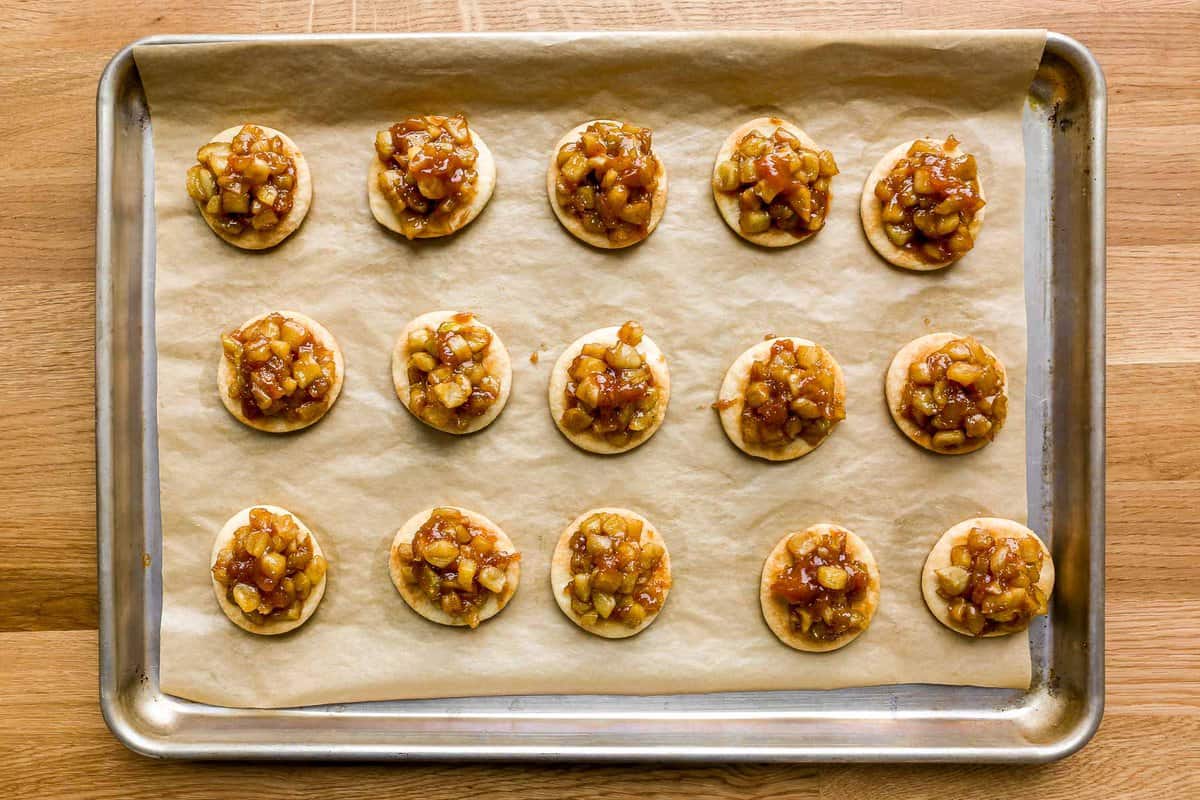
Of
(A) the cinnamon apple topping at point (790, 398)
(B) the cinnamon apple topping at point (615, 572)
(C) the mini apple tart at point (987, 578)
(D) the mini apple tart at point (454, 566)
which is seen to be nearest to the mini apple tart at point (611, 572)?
(B) the cinnamon apple topping at point (615, 572)

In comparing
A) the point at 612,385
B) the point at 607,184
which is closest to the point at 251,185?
the point at 607,184

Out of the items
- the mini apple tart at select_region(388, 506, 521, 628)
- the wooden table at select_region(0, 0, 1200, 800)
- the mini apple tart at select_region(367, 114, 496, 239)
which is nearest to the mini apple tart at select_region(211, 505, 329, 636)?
the mini apple tart at select_region(388, 506, 521, 628)

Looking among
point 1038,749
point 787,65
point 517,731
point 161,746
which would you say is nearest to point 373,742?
point 517,731

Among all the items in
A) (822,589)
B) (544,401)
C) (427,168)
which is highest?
(427,168)

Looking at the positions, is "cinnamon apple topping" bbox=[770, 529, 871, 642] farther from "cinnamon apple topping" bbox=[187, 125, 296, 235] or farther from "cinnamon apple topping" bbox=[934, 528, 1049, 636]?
"cinnamon apple topping" bbox=[187, 125, 296, 235]

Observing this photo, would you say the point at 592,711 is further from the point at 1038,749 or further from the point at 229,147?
the point at 229,147

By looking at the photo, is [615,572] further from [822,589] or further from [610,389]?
[822,589]

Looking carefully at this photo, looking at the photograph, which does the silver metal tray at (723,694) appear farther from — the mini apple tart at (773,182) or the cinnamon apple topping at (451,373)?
the cinnamon apple topping at (451,373)
